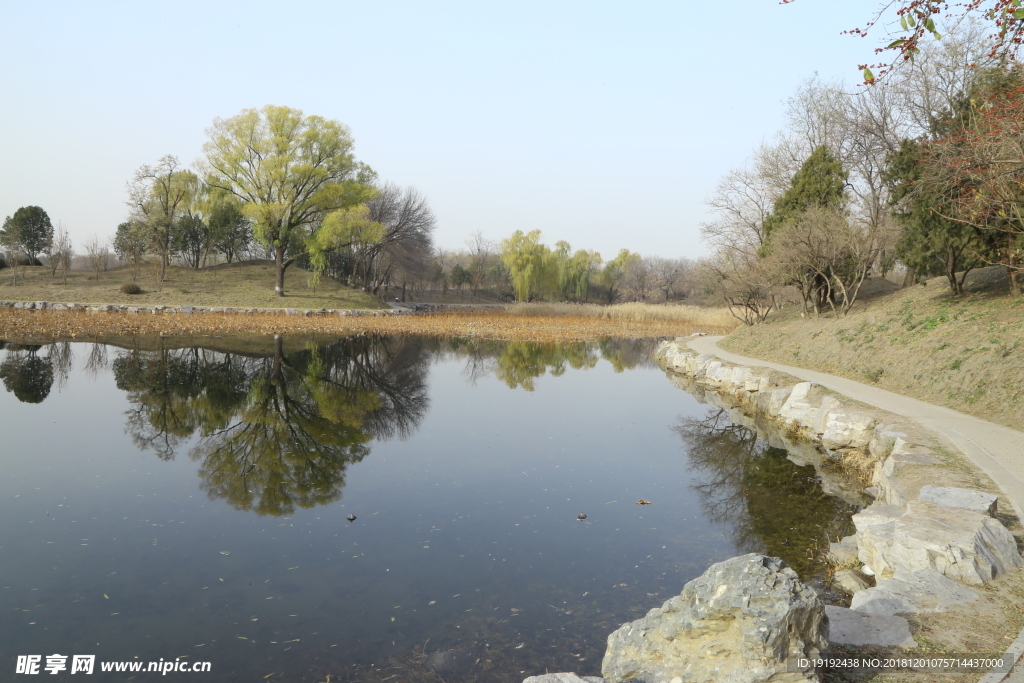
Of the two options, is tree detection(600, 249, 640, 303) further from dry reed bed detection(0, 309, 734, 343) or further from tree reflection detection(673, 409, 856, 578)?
tree reflection detection(673, 409, 856, 578)

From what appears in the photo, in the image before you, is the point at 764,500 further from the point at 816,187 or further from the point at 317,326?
the point at 317,326

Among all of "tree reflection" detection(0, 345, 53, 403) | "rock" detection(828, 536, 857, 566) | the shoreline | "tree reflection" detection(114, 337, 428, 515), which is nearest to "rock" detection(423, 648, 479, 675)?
"tree reflection" detection(114, 337, 428, 515)

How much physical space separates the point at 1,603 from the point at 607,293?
78594mm

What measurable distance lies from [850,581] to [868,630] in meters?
1.91

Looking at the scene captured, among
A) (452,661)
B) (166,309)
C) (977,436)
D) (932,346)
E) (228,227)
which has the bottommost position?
(452,661)

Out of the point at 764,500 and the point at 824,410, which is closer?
the point at 764,500

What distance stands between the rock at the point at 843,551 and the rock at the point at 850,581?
0.29 meters

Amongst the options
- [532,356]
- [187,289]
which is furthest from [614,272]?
[532,356]

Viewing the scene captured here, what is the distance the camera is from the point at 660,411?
47.0ft

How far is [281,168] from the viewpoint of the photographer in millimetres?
40188

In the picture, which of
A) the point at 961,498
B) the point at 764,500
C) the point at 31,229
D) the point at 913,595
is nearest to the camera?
the point at 913,595

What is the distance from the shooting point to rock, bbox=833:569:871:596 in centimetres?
536

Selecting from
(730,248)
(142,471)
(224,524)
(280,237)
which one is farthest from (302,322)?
(224,524)

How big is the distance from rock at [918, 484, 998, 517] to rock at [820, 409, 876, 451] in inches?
160
